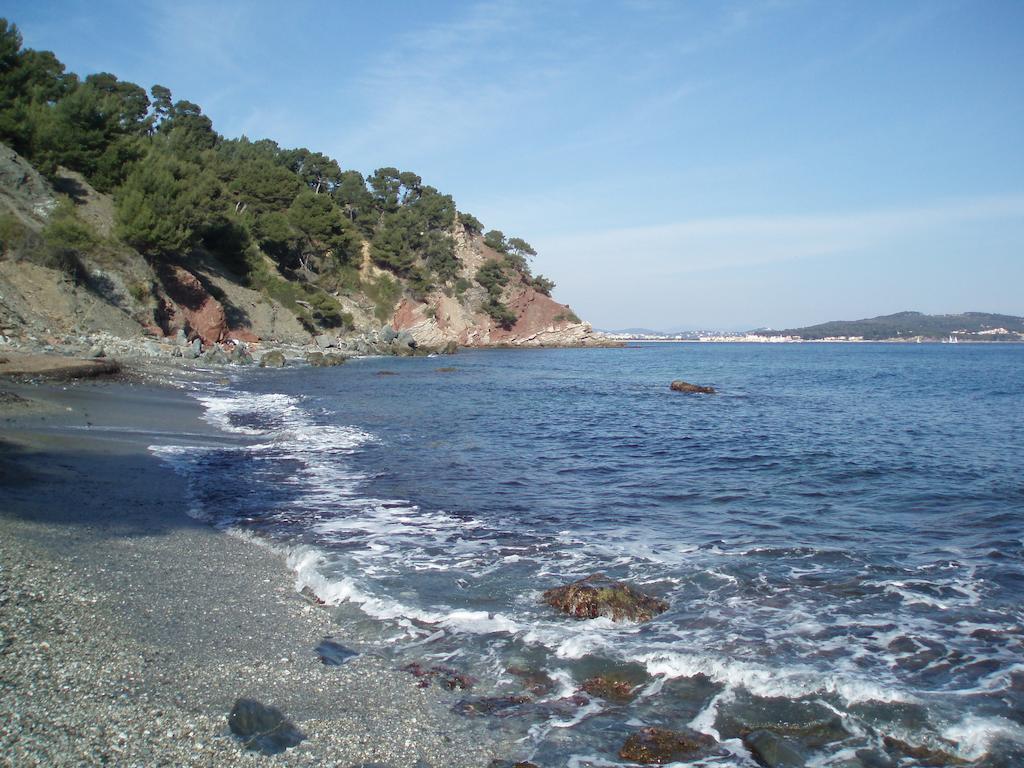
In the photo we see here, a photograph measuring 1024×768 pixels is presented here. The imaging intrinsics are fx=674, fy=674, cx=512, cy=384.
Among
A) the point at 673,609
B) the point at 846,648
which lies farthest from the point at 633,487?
the point at 846,648

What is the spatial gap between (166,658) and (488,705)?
2213 mm

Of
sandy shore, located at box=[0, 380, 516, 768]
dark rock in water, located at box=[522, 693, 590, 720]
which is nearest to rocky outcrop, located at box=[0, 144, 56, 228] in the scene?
sandy shore, located at box=[0, 380, 516, 768]

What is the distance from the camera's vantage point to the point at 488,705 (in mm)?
4555

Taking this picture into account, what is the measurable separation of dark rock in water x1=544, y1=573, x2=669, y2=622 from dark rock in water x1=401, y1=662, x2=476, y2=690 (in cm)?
146

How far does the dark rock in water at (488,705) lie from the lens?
175 inches

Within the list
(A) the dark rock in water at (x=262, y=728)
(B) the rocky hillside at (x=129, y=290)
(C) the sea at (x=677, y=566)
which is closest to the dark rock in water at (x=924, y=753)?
(C) the sea at (x=677, y=566)

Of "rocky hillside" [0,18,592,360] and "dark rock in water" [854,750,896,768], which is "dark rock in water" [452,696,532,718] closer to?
"dark rock in water" [854,750,896,768]

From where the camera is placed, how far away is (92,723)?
3.63m

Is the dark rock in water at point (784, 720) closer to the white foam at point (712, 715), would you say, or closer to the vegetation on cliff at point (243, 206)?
the white foam at point (712, 715)

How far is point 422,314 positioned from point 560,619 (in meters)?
69.4

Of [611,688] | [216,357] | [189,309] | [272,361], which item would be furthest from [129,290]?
[611,688]

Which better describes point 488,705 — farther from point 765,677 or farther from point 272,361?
point 272,361

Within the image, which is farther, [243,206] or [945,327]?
[945,327]

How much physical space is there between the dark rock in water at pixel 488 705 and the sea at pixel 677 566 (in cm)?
2
